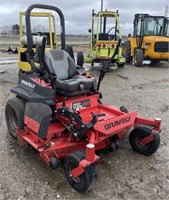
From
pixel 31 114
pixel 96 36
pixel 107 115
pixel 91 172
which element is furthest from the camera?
pixel 96 36

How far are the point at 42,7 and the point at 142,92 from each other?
12.8 ft

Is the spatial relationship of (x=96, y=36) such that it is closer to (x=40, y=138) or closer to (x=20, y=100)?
(x=20, y=100)

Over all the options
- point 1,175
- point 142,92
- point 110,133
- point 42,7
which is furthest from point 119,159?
point 142,92

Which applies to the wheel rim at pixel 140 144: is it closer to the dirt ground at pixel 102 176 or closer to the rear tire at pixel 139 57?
the dirt ground at pixel 102 176

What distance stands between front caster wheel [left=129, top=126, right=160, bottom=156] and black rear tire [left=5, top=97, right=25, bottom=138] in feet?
4.98

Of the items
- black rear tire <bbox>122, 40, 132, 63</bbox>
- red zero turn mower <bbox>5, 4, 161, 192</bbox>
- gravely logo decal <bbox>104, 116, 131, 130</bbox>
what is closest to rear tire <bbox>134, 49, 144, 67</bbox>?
black rear tire <bbox>122, 40, 132, 63</bbox>

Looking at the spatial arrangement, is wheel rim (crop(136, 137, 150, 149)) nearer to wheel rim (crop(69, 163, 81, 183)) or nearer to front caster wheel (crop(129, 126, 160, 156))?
front caster wheel (crop(129, 126, 160, 156))

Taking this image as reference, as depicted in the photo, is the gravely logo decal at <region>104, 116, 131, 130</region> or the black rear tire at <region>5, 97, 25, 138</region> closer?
the gravely logo decal at <region>104, 116, 131, 130</region>

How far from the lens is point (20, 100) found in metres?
3.72

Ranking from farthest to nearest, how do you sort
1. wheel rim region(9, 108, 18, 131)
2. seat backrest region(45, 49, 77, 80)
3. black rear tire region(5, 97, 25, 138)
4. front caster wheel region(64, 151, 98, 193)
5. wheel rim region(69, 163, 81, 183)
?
wheel rim region(9, 108, 18, 131)
seat backrest region(45, 49, 77, 80)
black rear tire region(5, 97, 25, 138)
wheel rim region(69, 163, 81, 183)
front caster wheel region(64, 151, 98, 193)

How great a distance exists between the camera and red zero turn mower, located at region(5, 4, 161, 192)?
110 inches

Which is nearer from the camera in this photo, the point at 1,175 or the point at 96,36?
the point at 1,175

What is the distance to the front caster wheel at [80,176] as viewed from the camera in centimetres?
256

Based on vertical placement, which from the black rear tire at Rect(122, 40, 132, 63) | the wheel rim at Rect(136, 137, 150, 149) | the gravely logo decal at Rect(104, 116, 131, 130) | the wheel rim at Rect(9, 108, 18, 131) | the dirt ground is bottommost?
the dirt ground
